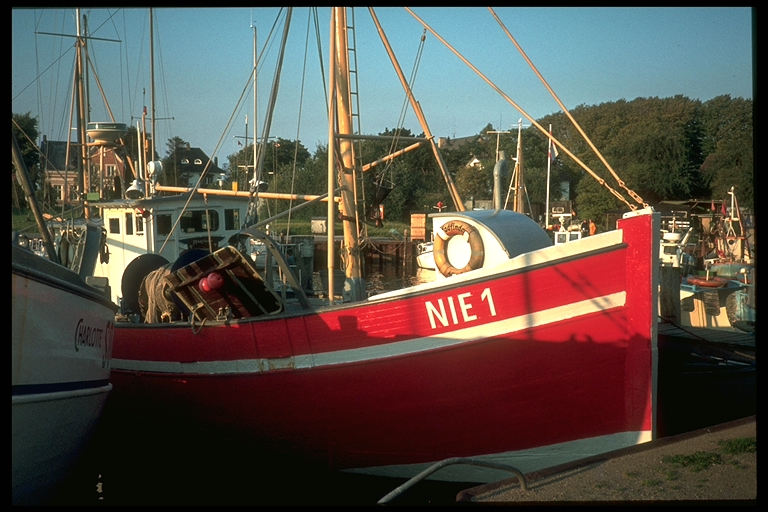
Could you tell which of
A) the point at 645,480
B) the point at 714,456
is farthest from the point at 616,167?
the point at 645,480

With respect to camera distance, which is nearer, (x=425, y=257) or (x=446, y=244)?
(x=446, y=244)

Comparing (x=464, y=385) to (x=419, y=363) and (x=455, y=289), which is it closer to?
(x=419, y=363)

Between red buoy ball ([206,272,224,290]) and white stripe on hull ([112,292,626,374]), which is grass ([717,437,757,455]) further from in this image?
red buoy ball ([206,272,224,290])

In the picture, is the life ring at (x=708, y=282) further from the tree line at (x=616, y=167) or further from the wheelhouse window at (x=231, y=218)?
the tree line at (x=616, y=167)

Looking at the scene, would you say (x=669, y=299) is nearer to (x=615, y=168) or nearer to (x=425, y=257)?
(x=425, y=257)

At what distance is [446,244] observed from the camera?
27.3 ft

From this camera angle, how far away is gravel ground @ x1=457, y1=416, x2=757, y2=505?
17.1 feet

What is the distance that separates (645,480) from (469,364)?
Answer: 200cm

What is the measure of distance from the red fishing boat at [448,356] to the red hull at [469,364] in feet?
0.04

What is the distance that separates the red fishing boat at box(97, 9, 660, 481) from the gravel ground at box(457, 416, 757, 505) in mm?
954

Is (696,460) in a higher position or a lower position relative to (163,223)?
lower

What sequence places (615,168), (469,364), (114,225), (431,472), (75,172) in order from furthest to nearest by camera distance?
(615,168)
(75,172)
(114,225)
(469,364)
(431,472)

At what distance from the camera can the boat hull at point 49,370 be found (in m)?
5.28

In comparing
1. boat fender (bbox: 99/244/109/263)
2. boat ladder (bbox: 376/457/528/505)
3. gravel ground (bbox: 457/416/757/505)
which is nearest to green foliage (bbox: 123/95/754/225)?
boat fender (bbox: 99/244/109/263)
